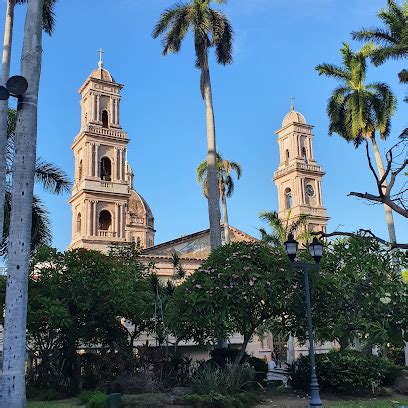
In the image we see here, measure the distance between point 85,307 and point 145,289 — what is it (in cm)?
438

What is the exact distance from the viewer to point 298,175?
52344mm

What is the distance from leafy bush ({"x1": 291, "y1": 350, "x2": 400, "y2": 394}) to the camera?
1791 cm

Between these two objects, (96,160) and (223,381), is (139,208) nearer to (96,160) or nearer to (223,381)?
(96,160)

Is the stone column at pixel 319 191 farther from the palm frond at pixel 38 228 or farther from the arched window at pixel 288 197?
the palm frond at pixel 38 228

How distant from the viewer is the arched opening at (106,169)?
46.2 meters

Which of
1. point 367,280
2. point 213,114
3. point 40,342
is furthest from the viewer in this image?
point 213,114

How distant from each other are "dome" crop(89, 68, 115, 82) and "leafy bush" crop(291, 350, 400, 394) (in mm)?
34098

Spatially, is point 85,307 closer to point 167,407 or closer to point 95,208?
point 167,407

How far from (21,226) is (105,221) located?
35.6 metres

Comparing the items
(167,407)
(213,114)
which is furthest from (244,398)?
(213,114)

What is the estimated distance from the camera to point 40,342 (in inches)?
802

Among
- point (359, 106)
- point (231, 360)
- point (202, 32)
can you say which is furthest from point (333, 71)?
point (231, 360)

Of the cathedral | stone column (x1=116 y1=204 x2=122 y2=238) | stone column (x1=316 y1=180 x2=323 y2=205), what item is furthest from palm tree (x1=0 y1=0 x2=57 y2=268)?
stone column (x1=316 y1=180 x2=323 y2=205)

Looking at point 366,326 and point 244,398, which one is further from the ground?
point 366,326
